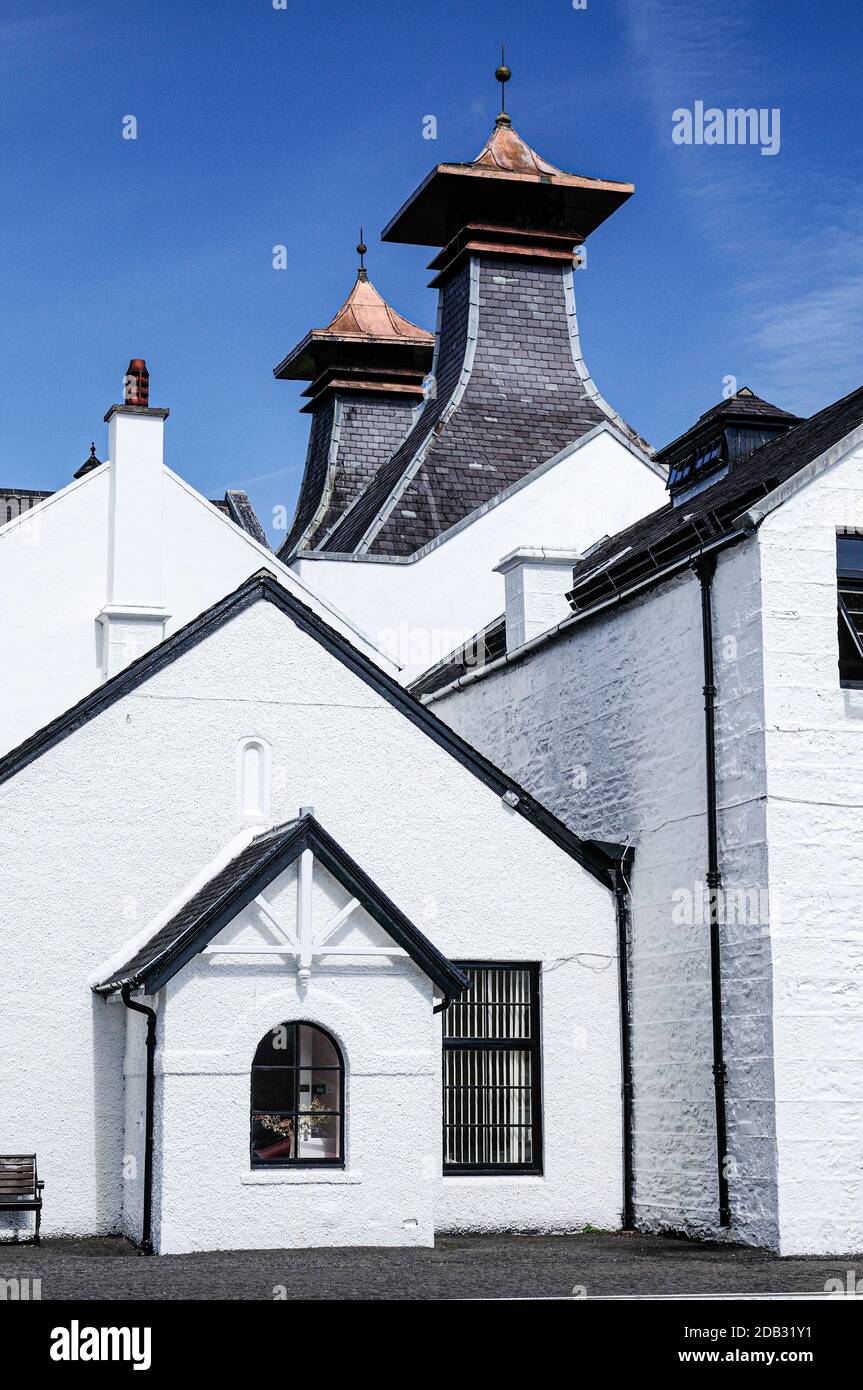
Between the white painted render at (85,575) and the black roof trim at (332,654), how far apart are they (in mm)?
5512

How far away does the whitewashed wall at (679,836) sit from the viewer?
15.8m

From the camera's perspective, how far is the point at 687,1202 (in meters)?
16.7

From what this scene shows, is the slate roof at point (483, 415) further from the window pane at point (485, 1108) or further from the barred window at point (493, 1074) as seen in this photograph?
the window pane at point (485, 1108)

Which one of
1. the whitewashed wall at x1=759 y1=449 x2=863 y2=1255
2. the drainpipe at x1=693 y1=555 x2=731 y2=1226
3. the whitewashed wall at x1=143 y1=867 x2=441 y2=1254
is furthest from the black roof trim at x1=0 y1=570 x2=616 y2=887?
the whitewashed wall at x1=759 y1=449 x2=863 y2=1255

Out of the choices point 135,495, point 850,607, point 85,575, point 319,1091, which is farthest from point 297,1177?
point 135,495

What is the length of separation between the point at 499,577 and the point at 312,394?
15928mm

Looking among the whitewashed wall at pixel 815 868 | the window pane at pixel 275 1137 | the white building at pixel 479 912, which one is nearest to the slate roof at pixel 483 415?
the white building at pixel 479 912

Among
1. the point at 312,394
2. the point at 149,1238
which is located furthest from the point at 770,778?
the point at 312,394

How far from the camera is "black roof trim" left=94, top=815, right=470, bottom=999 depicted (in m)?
→ 15.0

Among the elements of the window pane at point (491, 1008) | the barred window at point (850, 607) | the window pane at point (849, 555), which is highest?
the window pane at point (849, 555)

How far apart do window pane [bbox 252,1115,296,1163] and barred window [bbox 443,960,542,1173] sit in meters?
2.02

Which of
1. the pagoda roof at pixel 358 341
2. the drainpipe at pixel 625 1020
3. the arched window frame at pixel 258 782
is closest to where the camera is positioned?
the arched window frame at pixel 258 782

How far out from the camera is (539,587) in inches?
858

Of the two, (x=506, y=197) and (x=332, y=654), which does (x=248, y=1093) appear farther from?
(x=506, y=197)
